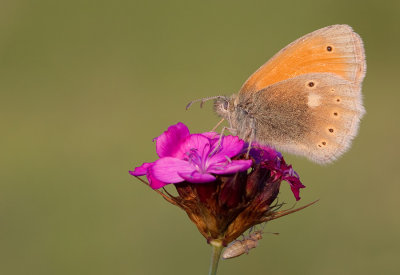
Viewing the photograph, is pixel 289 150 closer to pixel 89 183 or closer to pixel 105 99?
pixel 89 183

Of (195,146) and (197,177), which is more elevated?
(195,146)

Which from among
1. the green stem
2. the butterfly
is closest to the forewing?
the butterfly

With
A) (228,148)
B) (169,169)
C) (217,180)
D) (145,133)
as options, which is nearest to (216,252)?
(217,180)

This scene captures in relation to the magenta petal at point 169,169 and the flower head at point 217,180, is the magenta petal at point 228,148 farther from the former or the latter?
the magenta petal at point 169,169

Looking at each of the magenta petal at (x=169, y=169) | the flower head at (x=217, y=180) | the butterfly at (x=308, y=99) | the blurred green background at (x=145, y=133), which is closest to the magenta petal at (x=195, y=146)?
the flower head at (x=217, y=180)

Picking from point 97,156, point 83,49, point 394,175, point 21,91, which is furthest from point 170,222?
point 83,49

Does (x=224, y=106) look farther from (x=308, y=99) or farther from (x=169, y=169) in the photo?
(x=169, y=169)
